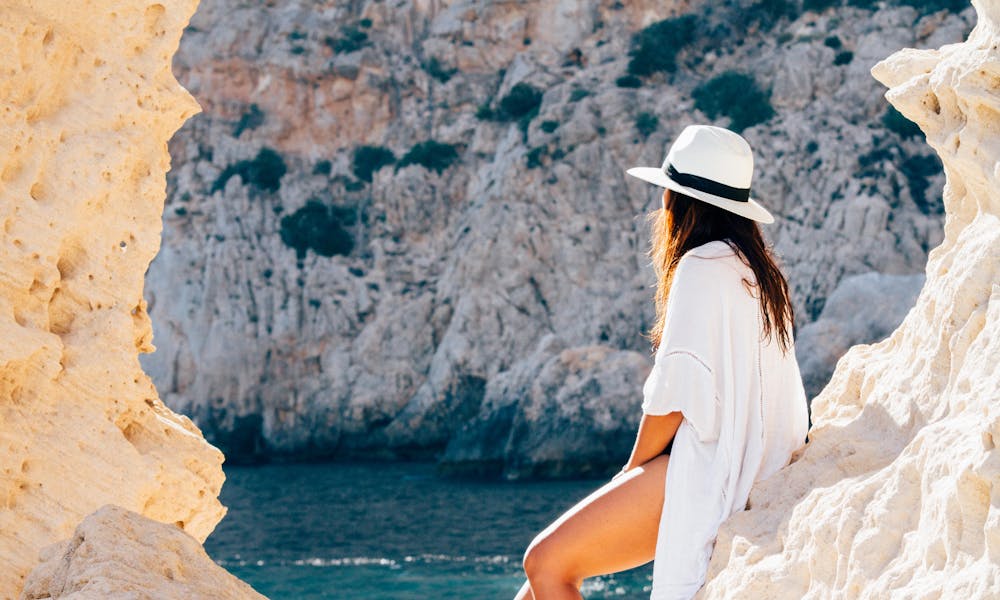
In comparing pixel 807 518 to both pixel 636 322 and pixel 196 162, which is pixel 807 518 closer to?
pixel 636 322

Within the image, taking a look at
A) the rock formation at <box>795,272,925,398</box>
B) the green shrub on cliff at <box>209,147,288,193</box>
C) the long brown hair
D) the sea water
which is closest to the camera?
the long brown hair

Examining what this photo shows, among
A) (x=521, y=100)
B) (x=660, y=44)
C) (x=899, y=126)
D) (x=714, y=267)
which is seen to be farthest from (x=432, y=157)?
(x=714, y=267)

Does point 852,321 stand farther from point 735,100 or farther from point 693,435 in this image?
point 693,435

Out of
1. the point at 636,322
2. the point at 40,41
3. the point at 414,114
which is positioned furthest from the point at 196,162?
the point at 40,41

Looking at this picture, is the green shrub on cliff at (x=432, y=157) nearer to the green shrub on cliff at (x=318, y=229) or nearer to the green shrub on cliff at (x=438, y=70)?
the green shrub on cliff at (x=318, y=229)

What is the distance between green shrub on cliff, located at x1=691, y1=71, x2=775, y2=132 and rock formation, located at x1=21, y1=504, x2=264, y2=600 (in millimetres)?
30323

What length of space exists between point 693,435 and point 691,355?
197mm

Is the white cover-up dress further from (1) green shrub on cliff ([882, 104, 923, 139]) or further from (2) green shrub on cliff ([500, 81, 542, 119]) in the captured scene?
(2) green shrub on cliff ([500, 81, 542, 119])

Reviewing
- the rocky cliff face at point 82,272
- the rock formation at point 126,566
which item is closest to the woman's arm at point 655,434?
the rock formation at point 126,566

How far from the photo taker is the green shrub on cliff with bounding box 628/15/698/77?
3531cm

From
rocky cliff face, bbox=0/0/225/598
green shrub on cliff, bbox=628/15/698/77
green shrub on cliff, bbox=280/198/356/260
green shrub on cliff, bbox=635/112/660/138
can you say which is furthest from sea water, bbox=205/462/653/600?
green shrub on cliff, bbox=628/15/698/77

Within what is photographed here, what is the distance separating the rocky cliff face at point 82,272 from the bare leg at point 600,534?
6.97ft

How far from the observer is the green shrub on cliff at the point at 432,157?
118 ft

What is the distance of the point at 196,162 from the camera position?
37281 millimetres
